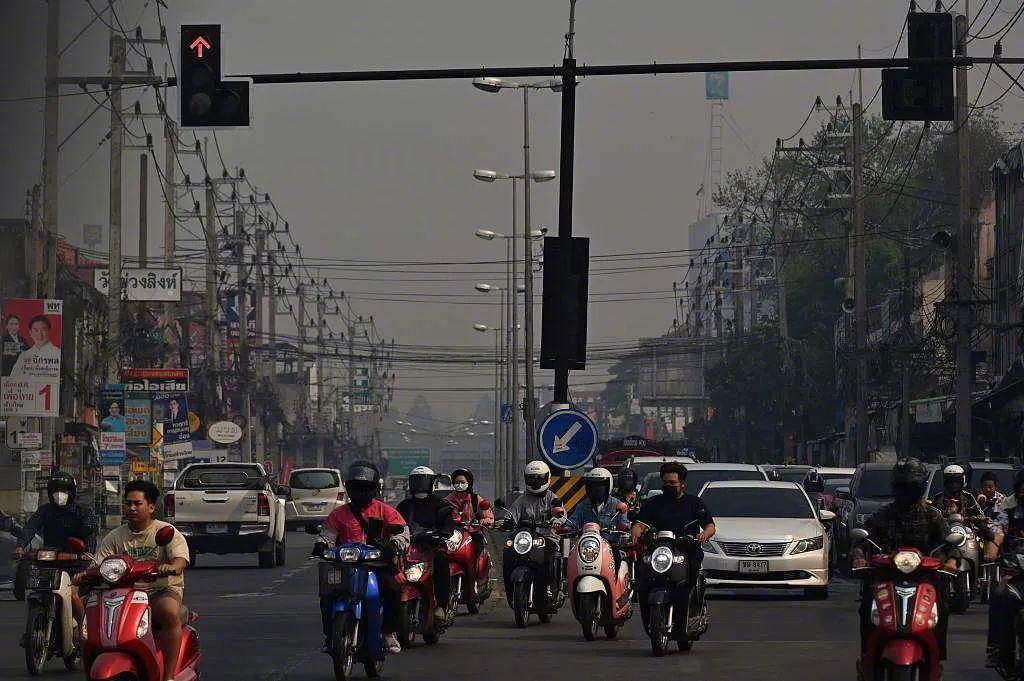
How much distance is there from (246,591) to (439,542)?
30.7 feet

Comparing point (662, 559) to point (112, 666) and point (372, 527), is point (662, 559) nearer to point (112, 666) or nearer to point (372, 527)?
point (372, 527)

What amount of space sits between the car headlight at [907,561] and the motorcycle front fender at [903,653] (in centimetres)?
44

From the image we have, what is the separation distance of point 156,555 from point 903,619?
4410 millimetres

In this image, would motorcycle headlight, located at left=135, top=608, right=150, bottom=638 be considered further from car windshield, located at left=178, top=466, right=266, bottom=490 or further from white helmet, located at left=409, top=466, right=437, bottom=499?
car windshield, located at left=178, top=466, right=266, bottom=490

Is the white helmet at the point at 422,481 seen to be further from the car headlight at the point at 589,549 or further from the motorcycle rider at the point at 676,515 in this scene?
the motorcycle rider at the point at 676,515

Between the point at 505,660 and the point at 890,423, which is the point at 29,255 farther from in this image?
the point at 505,660

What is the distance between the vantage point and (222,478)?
111ft

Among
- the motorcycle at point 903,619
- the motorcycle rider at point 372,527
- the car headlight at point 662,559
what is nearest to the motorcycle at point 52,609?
the motorcycle rider at point 372,527

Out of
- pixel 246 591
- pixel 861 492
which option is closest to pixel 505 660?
pixel 246 591

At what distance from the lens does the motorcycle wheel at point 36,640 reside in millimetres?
15586

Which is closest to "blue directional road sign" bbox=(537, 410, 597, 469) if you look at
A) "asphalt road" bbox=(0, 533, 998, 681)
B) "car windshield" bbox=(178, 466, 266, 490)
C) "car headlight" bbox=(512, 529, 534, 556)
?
"asphalt road" bbox=(0, 533, 998, 681)

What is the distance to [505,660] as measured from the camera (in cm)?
1639

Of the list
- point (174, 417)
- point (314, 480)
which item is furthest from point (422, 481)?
point (174, 417)

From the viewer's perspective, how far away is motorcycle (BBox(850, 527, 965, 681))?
36.1 ft
